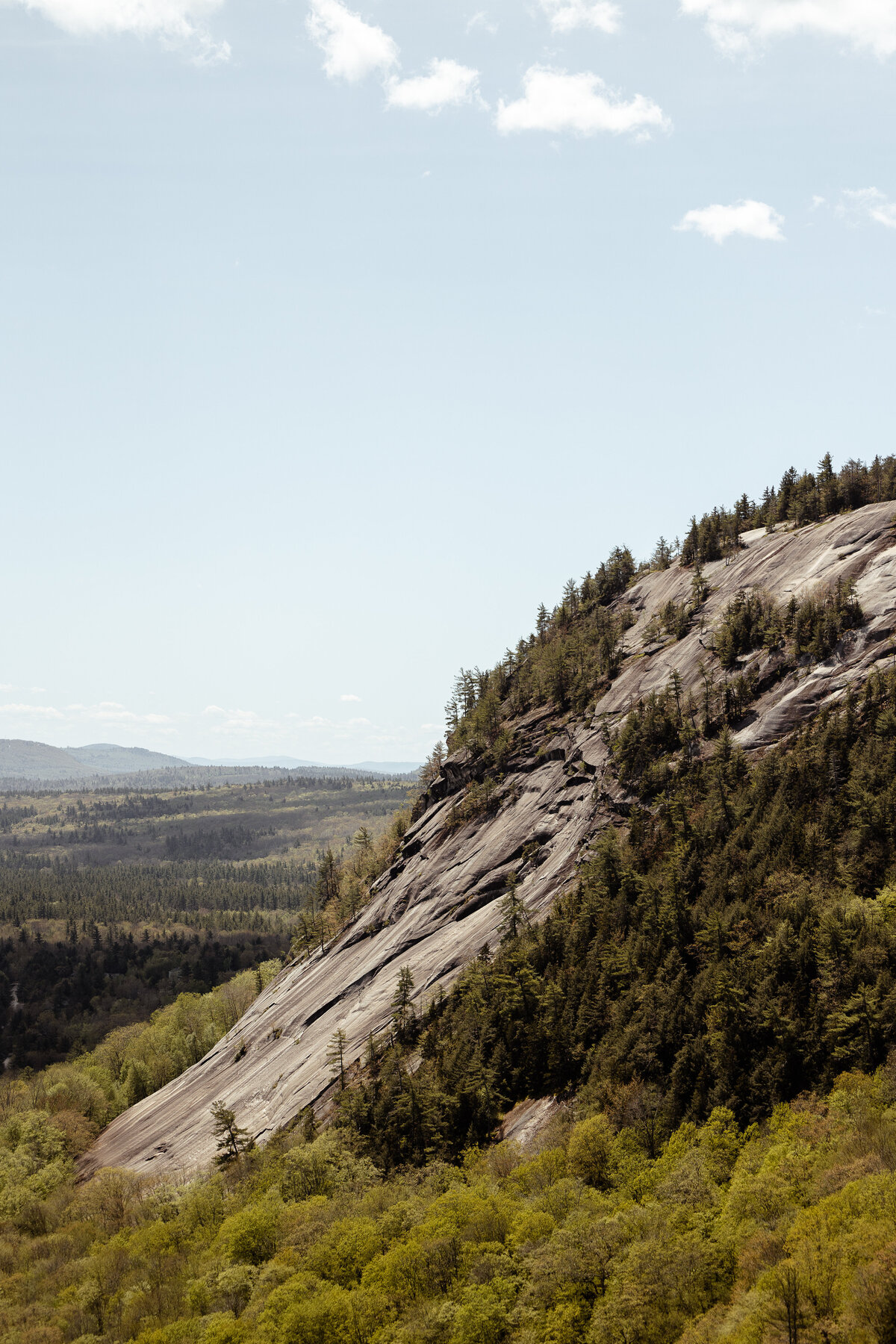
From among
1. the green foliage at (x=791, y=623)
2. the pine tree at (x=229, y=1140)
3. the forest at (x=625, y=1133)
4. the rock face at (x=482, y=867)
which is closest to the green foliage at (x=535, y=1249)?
the forest at (x=625, y=1133)

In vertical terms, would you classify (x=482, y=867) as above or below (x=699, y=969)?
above

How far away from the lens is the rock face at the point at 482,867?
99.2 metres

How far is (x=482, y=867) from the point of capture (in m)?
117

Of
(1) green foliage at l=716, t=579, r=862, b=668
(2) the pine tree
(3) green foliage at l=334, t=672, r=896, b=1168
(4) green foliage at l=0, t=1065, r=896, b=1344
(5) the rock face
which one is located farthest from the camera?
(5) the rock face

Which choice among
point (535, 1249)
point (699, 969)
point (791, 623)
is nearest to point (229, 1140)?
point (535, 1249)

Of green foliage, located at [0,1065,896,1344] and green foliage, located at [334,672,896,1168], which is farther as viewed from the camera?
green foliage, located at [334,672,896,1168]

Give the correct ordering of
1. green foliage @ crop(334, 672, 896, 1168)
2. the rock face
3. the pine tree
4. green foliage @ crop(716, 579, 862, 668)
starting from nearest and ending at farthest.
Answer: green foliage @ crop(334, 672, 896, 1168)
the pine tree
green foliage @ crop(716, 579, 862, 668)
the rock face

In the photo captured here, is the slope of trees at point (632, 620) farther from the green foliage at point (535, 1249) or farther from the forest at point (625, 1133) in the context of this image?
the green foliage at point (535, 1249)

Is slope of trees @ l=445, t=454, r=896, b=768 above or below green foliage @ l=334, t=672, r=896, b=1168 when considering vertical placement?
above

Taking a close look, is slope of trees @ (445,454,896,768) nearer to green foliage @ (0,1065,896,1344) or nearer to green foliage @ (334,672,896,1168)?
green foliage @ (334,672,896,1168)

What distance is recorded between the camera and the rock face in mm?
99188

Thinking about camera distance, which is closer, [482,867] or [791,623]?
[791,623]

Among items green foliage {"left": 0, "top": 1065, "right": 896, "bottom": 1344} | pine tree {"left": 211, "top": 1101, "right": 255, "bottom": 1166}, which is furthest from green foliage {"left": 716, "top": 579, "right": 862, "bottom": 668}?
pine tree {"left": 211, "top": 1101, "right": 255, "bottom": 1166}

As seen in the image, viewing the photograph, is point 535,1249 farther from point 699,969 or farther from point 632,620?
point 632,620
